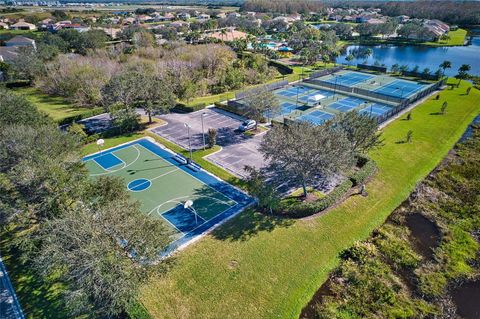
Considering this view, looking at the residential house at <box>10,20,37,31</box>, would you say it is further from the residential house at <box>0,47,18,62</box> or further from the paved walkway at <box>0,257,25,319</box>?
the paved walkway at <box>0,257,25,319</box>

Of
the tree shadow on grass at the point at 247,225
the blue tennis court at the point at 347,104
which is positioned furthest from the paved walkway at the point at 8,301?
the blue tennis court at the point at 347,104

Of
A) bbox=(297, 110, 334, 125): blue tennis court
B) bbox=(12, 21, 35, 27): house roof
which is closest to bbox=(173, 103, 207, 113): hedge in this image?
bbox=(297, 110, 334, 125): blue tennis court

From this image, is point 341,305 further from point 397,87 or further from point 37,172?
point 397,87

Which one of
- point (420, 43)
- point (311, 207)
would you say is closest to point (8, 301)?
point (311, 207)

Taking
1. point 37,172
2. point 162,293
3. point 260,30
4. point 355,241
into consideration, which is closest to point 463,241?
point 355,241

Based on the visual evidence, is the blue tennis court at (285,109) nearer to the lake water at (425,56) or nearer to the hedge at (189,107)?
the hedge at (189,107)

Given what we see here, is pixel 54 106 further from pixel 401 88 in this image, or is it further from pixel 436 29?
pixel 436 29
